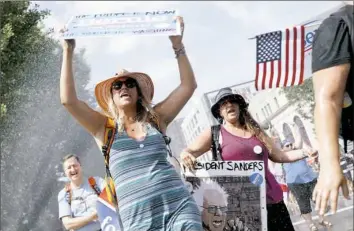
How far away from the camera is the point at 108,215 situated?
3633 millimetres

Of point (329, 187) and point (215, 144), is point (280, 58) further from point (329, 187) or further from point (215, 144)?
point (329, 187)

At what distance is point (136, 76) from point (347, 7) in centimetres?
173

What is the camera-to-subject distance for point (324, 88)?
6.48 feet

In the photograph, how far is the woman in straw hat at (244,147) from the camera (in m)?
3.88

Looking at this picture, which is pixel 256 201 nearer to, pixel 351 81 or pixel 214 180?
pixel 214 180

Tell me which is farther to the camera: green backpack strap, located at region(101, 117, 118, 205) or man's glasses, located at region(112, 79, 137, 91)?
man's glasses, located at region(112, 79, 137, 91)

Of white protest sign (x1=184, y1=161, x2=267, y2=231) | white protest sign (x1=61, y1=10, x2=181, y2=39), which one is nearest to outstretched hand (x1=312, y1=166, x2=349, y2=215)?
white protest sign (x1=61, y1=10, x2=181, y2=39)

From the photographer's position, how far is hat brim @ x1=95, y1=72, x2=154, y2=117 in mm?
3488

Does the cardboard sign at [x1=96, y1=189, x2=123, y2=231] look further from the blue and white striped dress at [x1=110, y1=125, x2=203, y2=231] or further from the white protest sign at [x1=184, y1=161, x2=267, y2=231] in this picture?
the white protest sign at [x1=184, y1=161, x2=267, y2=231]

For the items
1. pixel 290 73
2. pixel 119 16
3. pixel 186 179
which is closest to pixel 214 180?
pixel 186 179

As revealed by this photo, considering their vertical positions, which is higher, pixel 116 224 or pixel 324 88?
pixel 324 88

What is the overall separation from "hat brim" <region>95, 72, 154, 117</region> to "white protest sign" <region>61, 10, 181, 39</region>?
0.43m

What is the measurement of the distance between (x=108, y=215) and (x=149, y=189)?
677 millimetres

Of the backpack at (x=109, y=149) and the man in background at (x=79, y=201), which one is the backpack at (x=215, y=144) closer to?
the backpack at (x=109, y=149)
